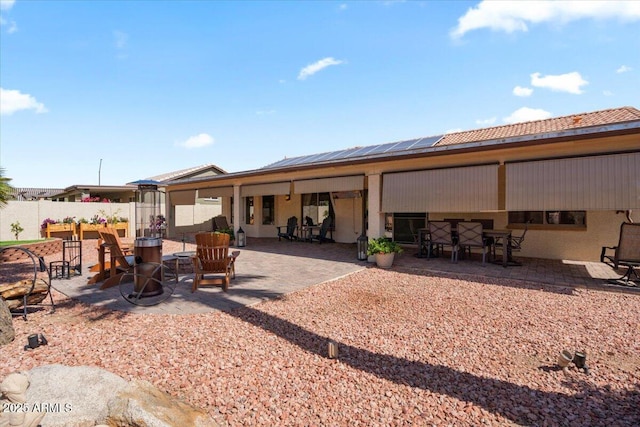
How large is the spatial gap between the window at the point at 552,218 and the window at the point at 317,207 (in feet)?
22.4

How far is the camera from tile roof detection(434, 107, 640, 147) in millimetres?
10528

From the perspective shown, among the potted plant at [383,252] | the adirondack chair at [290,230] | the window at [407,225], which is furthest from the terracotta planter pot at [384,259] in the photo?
the adirondack chair at [290,230]

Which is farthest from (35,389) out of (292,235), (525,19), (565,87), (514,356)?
(565,87)

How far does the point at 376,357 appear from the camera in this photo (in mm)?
3031

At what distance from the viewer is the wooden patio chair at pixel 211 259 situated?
537 centimetres

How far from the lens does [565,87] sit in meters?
9.37

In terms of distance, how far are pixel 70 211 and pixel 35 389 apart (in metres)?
15.5

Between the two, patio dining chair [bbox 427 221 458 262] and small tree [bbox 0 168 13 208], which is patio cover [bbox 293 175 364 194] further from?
small tree [bbox 0 168 13 208]

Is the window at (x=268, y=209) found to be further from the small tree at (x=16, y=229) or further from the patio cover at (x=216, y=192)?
the small tree at (x=16, y=229)

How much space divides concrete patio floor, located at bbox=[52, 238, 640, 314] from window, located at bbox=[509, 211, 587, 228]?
1166 millimetres

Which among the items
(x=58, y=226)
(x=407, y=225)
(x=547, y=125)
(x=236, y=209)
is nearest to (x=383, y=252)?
(x=407, y=225)

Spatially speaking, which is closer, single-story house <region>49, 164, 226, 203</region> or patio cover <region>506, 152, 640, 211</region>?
patio cover <region>506, 152, 640, 211</region>

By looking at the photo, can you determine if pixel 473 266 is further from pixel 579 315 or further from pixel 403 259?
pixel 579 315

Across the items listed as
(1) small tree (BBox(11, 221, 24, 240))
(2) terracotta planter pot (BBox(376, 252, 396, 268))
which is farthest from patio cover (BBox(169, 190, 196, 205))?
(2) terracotta planter pot (BBox(376, 252, 396, 268))
